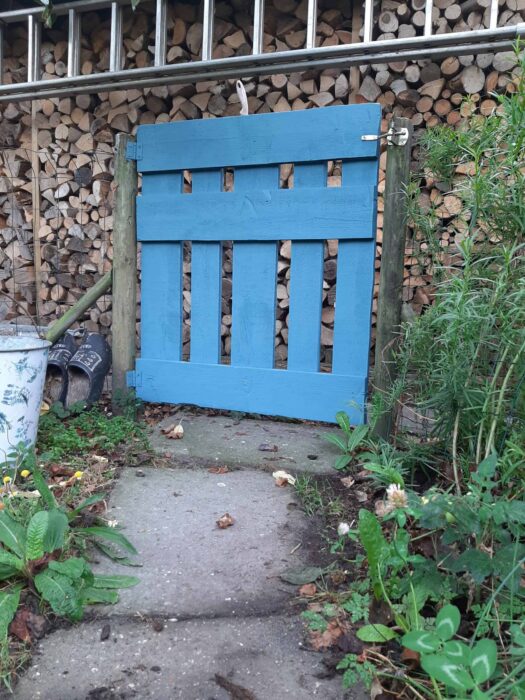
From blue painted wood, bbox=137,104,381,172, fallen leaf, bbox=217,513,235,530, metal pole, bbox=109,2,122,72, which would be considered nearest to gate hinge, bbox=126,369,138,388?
blue painted wood, bbox=137,104,381,172

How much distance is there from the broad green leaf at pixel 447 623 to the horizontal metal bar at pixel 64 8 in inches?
165

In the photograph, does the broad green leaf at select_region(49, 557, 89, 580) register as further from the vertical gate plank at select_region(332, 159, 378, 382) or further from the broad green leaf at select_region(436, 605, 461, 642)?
the vertical gate plank at select_region(332, 159, 378, 382)

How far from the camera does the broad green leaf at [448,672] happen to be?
1.09m

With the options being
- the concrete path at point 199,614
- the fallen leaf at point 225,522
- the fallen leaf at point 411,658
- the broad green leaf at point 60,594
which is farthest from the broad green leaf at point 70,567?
the fallen leaf at point 411,658

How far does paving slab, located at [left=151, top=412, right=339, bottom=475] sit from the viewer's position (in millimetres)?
2725

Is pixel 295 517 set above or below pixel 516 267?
below

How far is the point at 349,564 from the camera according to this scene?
1.85 m

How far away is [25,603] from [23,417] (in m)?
1.18

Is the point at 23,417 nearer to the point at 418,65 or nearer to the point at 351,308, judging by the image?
the point at 351,308

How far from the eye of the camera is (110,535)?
1.92 metres

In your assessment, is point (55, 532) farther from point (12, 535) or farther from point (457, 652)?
point (457, 652)

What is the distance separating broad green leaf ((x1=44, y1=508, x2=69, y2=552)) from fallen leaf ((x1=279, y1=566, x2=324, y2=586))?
646mm

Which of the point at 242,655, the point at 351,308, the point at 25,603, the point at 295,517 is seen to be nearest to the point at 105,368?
the point at 351,308

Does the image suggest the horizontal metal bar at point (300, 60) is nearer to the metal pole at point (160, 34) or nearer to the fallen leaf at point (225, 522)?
the metal pole at point (160, 34)
